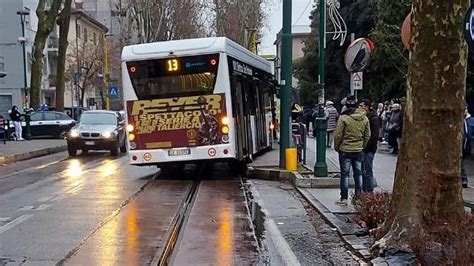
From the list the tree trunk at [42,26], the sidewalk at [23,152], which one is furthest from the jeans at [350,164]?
the tree trunk at [42,26]

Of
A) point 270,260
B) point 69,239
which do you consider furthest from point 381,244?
point 69,239

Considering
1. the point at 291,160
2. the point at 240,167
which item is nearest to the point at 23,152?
the point at 240,167

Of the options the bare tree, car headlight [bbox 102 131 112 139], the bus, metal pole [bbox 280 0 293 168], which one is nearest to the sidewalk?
car headlight [bbox 102 131 112 139]

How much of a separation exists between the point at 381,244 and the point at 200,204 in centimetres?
553

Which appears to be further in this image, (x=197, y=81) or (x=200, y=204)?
(x=197, y=81)

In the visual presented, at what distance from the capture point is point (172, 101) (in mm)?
16594

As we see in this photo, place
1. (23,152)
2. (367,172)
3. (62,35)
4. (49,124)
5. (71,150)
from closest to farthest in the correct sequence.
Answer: (367,172)
(23,152)
(71,150)
(49,124)
(62,35)

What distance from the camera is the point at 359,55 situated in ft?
41.5

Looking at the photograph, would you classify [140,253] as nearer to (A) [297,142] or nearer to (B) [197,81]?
(B) [197,81]

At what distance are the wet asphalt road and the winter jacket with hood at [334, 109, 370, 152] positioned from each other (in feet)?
6.82

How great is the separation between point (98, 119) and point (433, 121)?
2055cm

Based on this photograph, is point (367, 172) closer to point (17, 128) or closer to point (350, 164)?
point (350, 164)

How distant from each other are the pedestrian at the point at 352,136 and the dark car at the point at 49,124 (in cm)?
2691

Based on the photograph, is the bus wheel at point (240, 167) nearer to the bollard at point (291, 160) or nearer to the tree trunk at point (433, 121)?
the bollard at point (291, 160)
